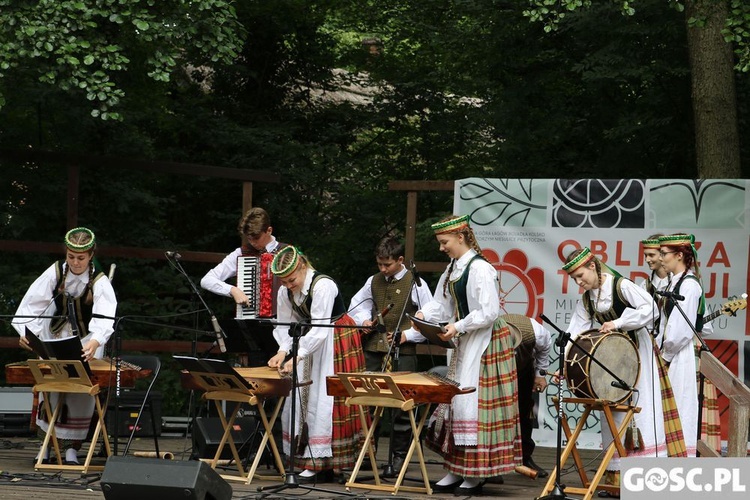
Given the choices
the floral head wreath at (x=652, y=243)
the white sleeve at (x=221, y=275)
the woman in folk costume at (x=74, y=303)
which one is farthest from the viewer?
the white sleeve at (x=221, y=275)

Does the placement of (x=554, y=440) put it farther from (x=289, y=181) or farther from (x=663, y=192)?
(x=289, y=181)

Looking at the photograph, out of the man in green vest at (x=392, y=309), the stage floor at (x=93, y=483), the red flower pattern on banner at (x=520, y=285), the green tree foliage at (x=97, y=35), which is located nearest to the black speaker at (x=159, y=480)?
the stage floor at (x=93, y=483)

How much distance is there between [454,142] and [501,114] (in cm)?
162

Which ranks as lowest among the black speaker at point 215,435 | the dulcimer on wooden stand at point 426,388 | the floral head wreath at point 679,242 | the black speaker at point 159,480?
the black speaker at point 215,435

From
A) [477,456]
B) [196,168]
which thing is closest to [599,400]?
[477,456]

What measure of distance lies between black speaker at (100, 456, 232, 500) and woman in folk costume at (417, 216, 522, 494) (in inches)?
68.6

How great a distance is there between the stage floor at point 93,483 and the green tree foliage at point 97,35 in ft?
8.13

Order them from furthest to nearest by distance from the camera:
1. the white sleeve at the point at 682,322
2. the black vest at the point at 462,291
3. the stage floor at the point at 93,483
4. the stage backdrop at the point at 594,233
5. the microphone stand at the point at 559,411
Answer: the stage backdrop at the point at 594,233, the white sleeve at the point at 682,322, the black vest at the point at 462,291, the stage floor at the point at 93,483, the microphone stand at the point at 559,411

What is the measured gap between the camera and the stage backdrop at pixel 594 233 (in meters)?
8.48

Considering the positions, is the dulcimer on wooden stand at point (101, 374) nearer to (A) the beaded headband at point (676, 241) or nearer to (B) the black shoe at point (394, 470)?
(B) the black shoe at point (394, 470)

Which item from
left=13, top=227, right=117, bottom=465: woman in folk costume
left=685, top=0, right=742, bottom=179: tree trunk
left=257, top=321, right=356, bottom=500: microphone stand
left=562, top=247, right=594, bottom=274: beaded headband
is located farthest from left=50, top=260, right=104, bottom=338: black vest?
left=685, top=0, right=742, bottom=179: tree trunk

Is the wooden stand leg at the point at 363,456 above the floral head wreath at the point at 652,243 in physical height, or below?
below

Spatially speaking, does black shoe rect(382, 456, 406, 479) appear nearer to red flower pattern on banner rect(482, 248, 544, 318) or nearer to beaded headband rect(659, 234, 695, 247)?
red flower pattern on banner rect(482, 248, 544, 318)

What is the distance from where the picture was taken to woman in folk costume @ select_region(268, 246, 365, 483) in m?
6.91
